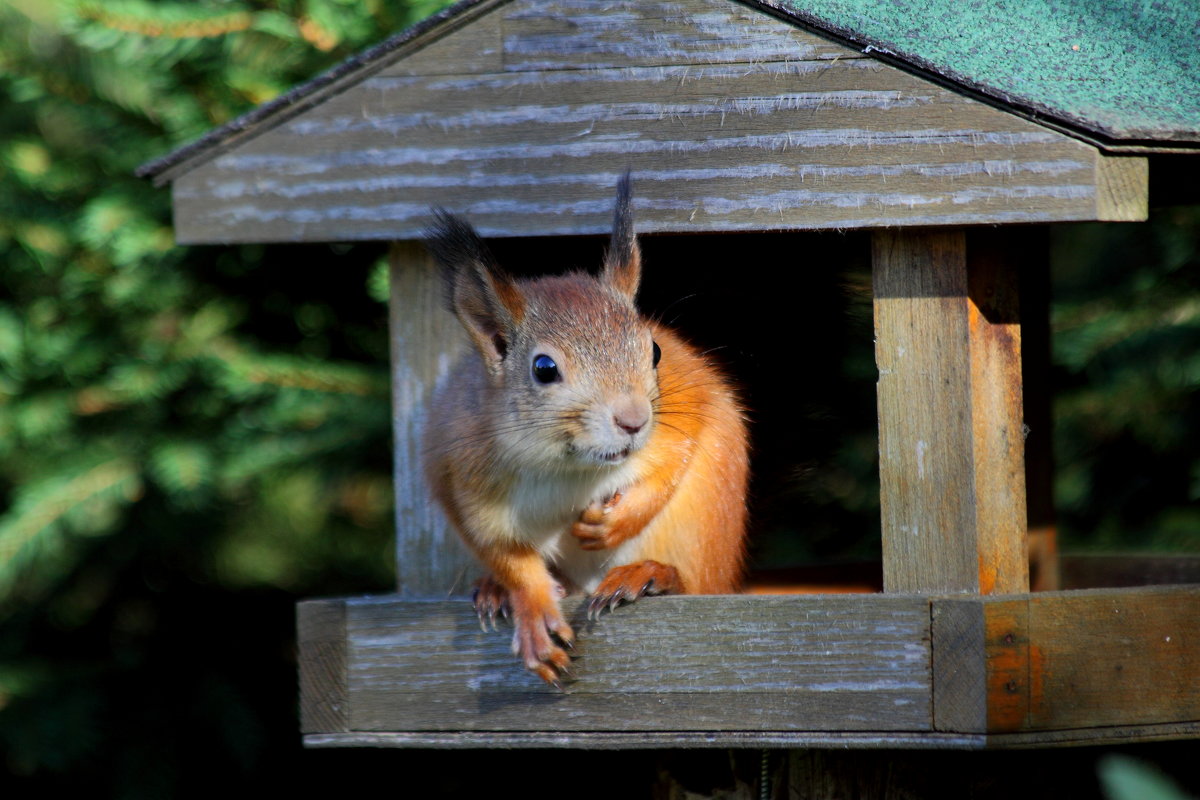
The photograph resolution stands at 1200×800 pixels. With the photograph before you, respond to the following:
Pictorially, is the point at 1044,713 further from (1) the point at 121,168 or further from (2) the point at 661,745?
(1) the point at 121,168

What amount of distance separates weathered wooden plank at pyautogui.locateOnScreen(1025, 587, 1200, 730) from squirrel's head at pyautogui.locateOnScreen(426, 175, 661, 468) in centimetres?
60

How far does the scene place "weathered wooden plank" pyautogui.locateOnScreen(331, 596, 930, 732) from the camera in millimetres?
1904

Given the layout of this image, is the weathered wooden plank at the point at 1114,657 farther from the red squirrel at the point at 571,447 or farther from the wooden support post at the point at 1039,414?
the wooden support post at the point at 1039,414

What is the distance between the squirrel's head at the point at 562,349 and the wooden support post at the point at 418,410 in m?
0.18

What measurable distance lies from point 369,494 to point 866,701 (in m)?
2.75

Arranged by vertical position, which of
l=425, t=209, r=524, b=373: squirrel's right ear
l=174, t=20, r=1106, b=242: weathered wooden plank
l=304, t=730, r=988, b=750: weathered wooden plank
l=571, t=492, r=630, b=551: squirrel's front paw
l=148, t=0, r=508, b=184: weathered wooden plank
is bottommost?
l=304, t=730, r=988, b=750: weathered wooden plank

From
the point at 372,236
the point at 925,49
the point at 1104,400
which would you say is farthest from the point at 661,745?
the point at 1104,400

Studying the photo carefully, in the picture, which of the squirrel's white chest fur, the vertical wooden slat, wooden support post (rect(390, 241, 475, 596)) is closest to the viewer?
the squirrel's white chest fur

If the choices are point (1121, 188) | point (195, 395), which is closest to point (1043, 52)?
point (1121, 188)

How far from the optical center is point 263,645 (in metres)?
3.89

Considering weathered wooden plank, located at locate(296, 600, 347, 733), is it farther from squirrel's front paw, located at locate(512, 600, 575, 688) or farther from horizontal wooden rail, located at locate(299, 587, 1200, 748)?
squirrel's front paw, located at locate(512, 600, 575, 688)

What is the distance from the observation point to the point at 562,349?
2082 mm

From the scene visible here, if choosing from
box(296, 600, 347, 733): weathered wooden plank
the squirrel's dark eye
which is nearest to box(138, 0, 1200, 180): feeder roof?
the squirrel's dark eye

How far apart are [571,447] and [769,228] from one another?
0.42m
